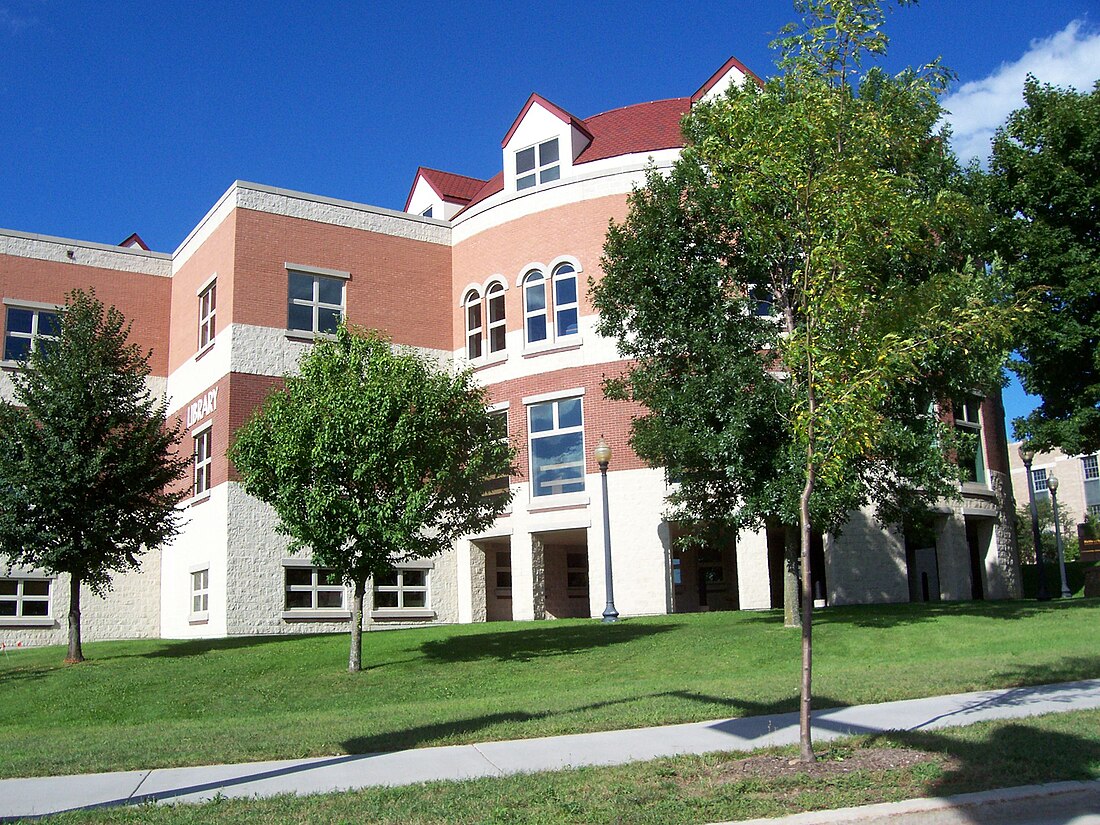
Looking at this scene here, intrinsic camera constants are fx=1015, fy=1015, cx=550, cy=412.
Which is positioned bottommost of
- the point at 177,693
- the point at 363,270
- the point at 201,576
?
the point at 177,693

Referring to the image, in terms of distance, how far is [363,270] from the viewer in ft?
96.6

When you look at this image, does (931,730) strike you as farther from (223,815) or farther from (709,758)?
(223,815)

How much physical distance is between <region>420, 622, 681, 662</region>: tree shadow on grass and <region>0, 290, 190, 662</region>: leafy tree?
6526 millimetres

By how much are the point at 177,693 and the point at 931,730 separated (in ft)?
36.6

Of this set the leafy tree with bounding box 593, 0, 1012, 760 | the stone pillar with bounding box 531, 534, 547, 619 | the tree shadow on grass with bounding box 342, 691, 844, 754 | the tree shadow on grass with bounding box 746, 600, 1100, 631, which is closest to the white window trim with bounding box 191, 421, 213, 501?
the stone pillar with bounding box 531, 534, 547, 619

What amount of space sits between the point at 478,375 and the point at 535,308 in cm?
267

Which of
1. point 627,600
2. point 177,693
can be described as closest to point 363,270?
point 627,600

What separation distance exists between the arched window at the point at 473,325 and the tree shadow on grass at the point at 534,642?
10.7 meters

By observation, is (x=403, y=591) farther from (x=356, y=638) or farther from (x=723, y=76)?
(x=723, y=76)

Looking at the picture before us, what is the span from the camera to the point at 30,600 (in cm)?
2816

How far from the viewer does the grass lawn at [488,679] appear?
10641mm

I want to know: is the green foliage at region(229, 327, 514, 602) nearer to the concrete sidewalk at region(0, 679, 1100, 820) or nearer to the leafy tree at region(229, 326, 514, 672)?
the leafy tree at region(229, 326, 514, 672)

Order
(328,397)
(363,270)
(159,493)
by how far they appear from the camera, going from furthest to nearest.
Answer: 1. (363,270)
2. (159,493)
3. (328,397)

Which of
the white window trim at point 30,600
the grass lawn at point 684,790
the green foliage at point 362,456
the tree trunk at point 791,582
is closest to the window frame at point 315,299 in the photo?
the white window trim at point 30,600
